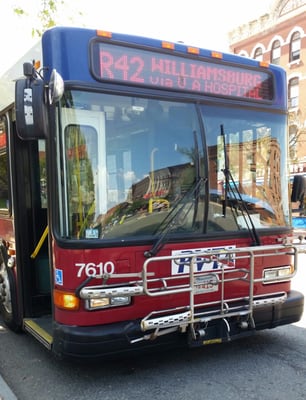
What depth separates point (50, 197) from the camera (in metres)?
3.24

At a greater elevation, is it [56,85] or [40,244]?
[56,85]

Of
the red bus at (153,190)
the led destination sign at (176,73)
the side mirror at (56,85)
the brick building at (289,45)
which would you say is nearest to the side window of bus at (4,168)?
the red bus at (153,190)

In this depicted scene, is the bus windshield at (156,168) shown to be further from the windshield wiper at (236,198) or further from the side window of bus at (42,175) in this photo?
the side window of bus at (42,175)

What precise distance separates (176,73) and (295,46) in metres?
25.3

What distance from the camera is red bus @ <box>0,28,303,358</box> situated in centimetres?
314

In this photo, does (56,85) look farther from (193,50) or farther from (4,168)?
(4,168)

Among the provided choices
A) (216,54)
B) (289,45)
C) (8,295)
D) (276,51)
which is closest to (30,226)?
(8,295)

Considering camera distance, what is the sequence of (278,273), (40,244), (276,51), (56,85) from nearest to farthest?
1. (56,85)
2. (278,273)
3. (40,244)
4. (276,51)

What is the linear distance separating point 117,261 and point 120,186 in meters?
0.60

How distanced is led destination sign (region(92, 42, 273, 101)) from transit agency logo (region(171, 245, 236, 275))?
1396 millimetres

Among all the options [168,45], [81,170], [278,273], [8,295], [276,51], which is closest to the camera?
[81,170]

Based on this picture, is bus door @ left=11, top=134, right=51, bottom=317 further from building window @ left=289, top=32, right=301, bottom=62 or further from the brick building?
building window @ left=289, top=32, right=301, bottom=62

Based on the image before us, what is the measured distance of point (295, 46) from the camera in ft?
84.4

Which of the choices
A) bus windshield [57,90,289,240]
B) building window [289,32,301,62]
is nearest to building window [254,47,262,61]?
building window [289,32,301,62]
